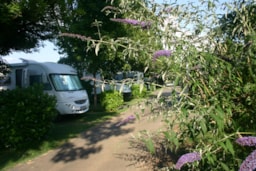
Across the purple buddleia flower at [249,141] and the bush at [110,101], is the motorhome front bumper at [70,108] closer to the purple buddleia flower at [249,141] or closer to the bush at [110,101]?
the bush at [110,101]

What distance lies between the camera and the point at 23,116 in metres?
7.55

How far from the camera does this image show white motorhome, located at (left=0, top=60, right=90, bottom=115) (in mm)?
12539

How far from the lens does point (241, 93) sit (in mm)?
2879

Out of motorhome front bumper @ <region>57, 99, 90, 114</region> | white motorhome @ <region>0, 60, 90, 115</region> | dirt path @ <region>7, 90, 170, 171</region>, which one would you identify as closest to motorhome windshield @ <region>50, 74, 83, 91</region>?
white motorhome @ <region>0, 60, 90, 115</region>

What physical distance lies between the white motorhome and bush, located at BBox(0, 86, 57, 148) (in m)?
4.32

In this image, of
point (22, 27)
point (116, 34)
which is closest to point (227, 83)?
point (22, 27)

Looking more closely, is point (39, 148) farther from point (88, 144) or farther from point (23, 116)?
point (88, 144)

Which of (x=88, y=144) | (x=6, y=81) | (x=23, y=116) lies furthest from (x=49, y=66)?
(x=88, y=144)

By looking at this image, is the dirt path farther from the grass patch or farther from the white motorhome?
the white motorhome

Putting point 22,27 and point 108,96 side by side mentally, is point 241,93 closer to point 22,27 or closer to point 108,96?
point 22,27

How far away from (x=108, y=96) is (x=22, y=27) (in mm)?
8103

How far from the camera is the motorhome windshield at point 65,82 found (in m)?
13.0

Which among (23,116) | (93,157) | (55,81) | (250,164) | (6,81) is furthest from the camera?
(6,81)

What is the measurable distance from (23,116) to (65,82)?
6.13 metres
